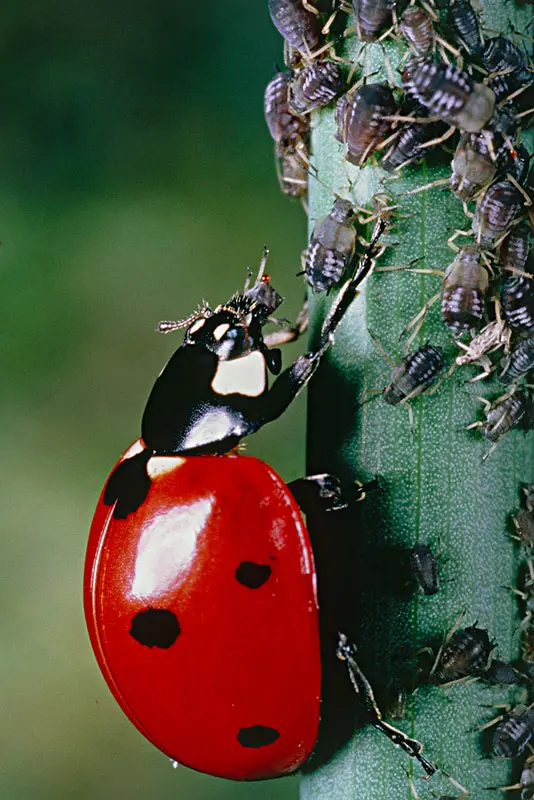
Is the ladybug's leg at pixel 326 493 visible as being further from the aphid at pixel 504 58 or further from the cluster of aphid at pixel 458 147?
the aphid at pixel 504 58

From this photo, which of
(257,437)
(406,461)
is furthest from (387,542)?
(257,437)

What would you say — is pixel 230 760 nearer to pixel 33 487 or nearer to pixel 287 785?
pixel 287 785

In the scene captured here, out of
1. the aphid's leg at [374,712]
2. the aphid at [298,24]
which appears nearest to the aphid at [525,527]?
the aphid's leg at [374,712]

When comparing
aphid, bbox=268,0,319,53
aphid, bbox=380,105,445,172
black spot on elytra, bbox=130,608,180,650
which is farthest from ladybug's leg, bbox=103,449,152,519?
aphid, bbox=268,0,319,53

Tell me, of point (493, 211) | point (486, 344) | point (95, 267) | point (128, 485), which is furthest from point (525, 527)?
point (95, 267)

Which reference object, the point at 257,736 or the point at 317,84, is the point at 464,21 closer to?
the point at 317,84
